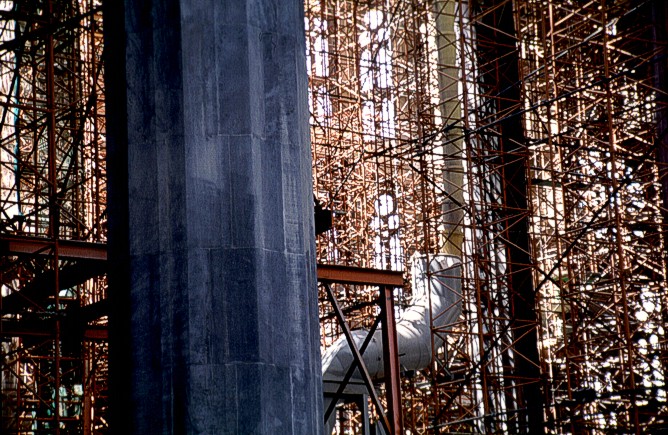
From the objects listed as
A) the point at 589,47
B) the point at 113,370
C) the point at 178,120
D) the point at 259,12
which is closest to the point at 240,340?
the point at 113,370

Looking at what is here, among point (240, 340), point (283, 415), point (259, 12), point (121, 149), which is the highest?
point (259, 12)

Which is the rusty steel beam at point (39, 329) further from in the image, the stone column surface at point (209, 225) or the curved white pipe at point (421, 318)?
the stone column surface at point (209, 225)

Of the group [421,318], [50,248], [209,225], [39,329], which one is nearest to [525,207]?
[421,318]

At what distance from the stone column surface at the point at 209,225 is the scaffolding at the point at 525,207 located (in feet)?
45.4

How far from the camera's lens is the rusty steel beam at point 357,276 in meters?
17.8

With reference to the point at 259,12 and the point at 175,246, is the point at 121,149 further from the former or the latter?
the point at 259,12

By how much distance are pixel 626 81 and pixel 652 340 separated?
8142mm

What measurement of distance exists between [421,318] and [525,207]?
3.85 meters

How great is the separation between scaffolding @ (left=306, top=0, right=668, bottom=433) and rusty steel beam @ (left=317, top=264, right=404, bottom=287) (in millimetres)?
5499

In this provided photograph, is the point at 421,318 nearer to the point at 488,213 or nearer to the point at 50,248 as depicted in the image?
the point at 488,213

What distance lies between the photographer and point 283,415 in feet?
28.9

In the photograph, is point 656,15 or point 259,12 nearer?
point 259,12

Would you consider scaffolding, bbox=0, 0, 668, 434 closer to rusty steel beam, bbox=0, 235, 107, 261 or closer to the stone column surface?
rusty steel beam, bbox=0, 235, 107, 261

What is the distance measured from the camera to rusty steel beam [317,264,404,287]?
17.8m
